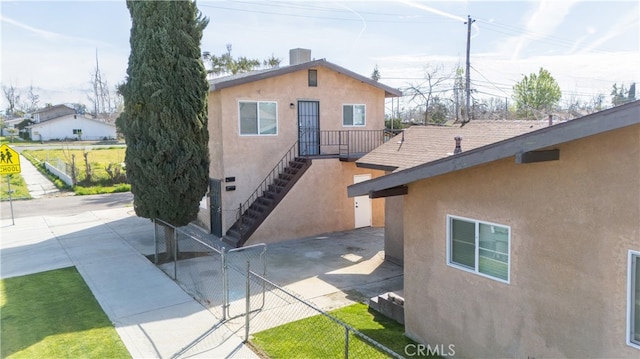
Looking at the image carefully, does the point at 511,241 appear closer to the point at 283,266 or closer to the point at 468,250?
the point at 468,250

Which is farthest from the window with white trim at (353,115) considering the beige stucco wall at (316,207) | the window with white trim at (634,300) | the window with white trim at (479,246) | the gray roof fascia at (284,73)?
the window with white trim at (634,300)

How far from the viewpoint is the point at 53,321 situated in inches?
332

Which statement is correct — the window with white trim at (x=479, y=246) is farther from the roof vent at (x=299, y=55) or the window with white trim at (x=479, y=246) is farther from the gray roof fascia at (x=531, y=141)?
the roof vent at (x=299, y=55)

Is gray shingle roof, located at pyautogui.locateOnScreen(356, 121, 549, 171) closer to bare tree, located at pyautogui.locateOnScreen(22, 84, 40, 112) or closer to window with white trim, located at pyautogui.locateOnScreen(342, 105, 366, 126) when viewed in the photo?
window with white trim, located at pyautogui.locateOnScreen(342, 105, 366, 126)

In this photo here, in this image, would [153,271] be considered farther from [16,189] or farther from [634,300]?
[16,189]

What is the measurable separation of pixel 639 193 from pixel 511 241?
168cm

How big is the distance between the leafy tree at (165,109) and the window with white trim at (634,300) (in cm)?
1027

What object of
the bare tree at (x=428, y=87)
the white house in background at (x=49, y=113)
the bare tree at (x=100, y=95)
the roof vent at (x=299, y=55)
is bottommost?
the roof vent at (x=299, y=55)

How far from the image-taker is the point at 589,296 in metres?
5.12

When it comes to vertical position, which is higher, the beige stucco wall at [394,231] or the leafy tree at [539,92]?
the leafy tree at [539,92]

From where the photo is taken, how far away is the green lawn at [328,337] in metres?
7.21

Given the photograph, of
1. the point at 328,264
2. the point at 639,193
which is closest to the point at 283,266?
the point at 328,264

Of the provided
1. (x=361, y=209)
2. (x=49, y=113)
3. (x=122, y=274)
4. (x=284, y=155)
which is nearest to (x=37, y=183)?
(x=284, y=155)

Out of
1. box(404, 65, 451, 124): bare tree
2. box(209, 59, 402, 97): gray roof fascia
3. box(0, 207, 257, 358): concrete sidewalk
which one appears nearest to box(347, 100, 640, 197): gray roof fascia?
box(0, 207, 257, 358): concrete sidewalk
